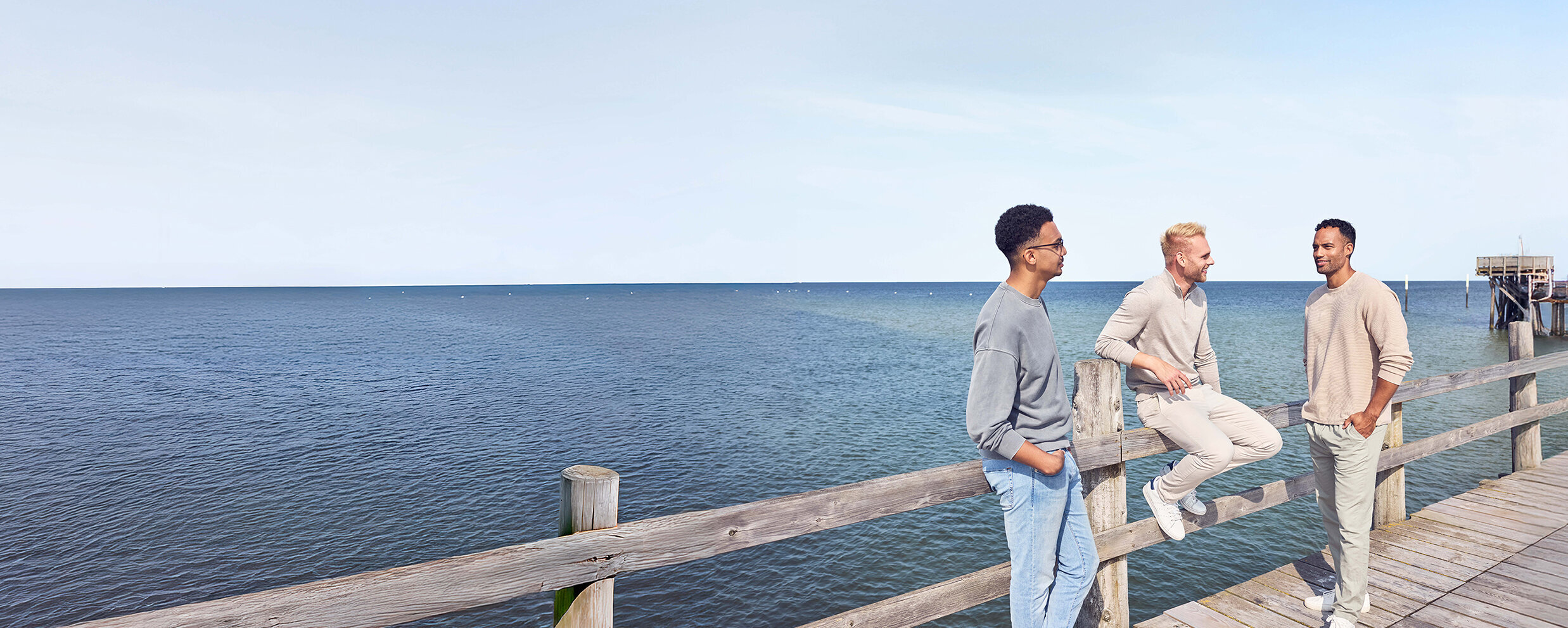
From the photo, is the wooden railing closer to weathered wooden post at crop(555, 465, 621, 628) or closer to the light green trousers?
weathered wooden post at crop(555, 465, 621, 628)

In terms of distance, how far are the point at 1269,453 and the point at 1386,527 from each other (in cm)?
292

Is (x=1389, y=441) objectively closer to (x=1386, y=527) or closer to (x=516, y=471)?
(x=1386, y=527)

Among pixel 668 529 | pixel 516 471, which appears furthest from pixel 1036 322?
pixel 516 471

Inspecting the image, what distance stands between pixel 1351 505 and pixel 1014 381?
271cm

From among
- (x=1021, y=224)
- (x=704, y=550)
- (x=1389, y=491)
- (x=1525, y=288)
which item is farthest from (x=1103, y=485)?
(x=1525, y=288)

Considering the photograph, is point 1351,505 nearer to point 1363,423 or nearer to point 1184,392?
point 1363,423

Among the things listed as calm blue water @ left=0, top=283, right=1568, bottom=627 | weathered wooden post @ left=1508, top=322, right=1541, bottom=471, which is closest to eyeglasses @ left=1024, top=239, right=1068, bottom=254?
weathered wooden post @ left=1508, top=322, right=1541, bottom=471

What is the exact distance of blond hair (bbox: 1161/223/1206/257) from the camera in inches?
160

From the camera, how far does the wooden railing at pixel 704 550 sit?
A: 2088 mm

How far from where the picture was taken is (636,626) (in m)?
10.4

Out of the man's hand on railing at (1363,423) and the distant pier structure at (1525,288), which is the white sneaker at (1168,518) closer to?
the man's hand on railing at (1363,423)

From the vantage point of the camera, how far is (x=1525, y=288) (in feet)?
153

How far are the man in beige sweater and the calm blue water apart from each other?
647 cm

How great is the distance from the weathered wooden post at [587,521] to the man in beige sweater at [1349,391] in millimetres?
3953
